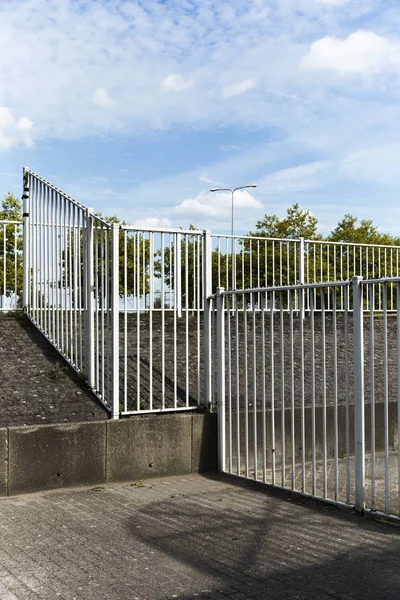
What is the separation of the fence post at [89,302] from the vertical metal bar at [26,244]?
2125 millimetres

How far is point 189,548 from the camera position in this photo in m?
5.31

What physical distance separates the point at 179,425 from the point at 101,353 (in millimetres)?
1300

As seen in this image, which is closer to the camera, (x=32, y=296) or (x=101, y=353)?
(x=101, y=353)

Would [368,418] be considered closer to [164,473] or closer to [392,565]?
[164,473]

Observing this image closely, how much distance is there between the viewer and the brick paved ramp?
4484 millimetres

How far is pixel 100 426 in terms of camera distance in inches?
298

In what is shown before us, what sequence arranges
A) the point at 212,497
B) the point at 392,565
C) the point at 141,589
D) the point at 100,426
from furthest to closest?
1. the point at 100,426
2. the point at 212,497
3. the point at 392,565
4. the point at 141,589

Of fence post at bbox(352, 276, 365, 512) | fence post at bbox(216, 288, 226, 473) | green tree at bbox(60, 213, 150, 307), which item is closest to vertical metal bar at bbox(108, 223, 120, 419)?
green tree at bbox(60, 213, 150, 307)

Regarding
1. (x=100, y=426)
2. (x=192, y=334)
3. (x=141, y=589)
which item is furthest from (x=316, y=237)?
(x=141, y=589)

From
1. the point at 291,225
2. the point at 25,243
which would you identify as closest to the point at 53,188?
the point at 25,243

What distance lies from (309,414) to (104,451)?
8.31 feet

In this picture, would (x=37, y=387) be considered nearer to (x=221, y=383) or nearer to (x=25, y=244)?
(x=221, y=383)

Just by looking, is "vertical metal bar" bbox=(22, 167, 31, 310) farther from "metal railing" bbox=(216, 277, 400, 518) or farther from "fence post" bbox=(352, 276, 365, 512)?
"fence post" bbox=(352, 276, 365, 512)

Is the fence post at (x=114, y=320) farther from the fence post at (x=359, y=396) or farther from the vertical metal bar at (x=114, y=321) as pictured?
the fence post at (x=359, y=396)
